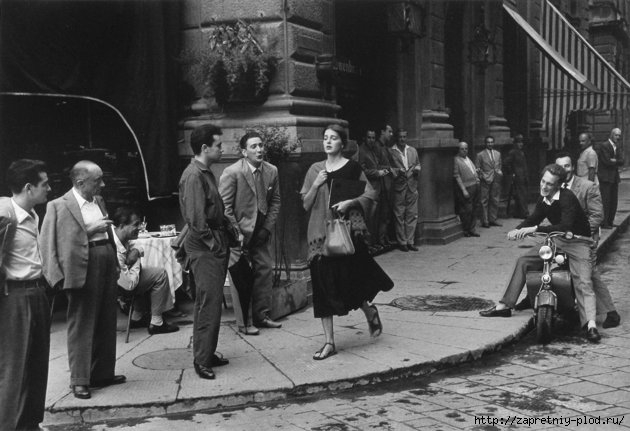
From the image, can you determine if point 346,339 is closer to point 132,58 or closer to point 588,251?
point 588,251

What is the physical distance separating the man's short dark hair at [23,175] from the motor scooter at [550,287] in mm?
4639

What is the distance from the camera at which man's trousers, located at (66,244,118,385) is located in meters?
5.56

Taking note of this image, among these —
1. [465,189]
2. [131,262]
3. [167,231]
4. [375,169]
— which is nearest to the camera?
[131,262]

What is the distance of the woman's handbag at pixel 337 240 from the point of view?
20.8ft

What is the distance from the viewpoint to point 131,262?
7.23 metres

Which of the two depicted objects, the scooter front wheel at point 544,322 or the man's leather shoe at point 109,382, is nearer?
the man's leather shoe at point 109,382

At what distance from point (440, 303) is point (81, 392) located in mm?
4407

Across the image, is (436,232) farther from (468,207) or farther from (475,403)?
(475,403)

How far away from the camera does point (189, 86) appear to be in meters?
9.66

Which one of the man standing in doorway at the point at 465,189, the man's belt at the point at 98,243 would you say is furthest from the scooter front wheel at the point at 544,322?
the man standing in doorway at the point at 465,189

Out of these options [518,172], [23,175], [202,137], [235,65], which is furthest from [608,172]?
[23,175]

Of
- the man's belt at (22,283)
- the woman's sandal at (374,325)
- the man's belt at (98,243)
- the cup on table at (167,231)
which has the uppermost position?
the man's belt at (98,243)

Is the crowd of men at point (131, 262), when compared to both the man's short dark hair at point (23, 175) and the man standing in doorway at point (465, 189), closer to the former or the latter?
the man's short dark hair at point (23, 175)

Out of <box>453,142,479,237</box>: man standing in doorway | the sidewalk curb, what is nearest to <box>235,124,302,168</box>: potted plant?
the sidewalk curb
